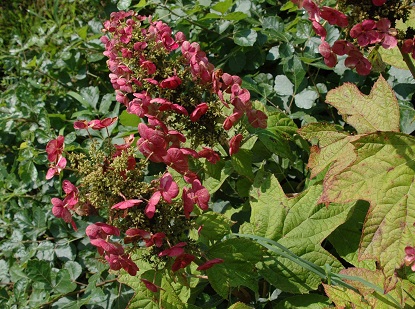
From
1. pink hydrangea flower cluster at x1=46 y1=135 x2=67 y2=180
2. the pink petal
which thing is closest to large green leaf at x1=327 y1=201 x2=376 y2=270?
the pink petal

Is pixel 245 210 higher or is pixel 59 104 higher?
pixel 245 210

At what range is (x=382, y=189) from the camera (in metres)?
1.42

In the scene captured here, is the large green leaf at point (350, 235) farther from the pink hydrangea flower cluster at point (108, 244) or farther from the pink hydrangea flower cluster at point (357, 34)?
the pink hydrangea flower cluster at point (108, 244)

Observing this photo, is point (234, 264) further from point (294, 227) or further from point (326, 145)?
point (326, 145)

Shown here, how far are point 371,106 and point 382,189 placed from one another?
316mm

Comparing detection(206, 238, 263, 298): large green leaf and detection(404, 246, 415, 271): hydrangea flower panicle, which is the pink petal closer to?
detection(206, 238, 263, 298): large green leaf

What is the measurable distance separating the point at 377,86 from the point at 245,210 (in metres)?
0.66

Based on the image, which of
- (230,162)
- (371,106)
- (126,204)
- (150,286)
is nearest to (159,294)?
(150,286)

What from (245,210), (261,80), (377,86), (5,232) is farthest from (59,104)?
(377,86)

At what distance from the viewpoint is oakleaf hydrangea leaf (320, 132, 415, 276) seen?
1388 millimetres

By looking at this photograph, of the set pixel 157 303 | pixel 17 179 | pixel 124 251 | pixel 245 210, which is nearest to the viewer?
pixel 124 251

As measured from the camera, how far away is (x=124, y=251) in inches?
58.5

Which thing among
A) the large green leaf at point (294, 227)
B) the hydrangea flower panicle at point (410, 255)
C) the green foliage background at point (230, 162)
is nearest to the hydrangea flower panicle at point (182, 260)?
the green foliage background at point (230, 162)

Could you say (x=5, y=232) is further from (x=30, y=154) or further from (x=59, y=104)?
(x=59, y=104)
